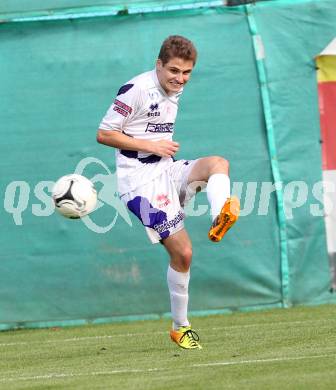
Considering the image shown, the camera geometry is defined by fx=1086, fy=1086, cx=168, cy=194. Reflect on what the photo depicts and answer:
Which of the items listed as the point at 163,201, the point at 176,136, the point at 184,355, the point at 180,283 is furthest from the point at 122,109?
the point at 176,136

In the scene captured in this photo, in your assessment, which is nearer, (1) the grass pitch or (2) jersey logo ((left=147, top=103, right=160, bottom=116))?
(1) the grass pitch

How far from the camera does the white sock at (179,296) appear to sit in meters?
7.50

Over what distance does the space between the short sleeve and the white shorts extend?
0.47 meters

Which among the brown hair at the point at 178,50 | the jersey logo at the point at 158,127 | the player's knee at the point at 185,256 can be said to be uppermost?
the brown hair at the point at 178,50

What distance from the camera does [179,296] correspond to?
24.6ft

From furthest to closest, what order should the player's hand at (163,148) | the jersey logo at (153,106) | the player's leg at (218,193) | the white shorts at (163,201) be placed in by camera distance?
the jersey logo at (153,106), the white shorts at (163,201), the player's hand at (163,148), the player's leg at (218,193)

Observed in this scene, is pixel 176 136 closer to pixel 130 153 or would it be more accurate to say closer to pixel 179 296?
pixel 130 153

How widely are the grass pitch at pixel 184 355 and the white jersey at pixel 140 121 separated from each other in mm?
1240

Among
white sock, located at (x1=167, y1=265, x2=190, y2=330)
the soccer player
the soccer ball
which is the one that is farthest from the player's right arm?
white sock, located at (x1=167, y1=265, x2=190, y2=330)

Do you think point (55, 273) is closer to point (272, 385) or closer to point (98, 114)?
point (98, 114)

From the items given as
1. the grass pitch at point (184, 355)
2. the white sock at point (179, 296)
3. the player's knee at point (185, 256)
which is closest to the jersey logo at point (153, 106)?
→ the player's knee at point (185, 256)

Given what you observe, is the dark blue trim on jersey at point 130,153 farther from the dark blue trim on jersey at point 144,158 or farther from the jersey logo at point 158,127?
the jersey logo at point 158,127

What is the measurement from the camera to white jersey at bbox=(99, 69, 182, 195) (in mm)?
7449

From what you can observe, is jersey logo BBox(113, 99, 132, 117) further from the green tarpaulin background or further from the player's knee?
the green tarpaulin background
